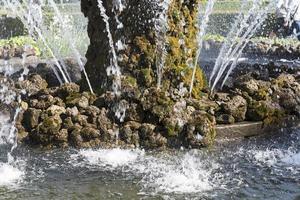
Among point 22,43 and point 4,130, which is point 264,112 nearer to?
point 4,130

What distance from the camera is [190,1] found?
22.0ft

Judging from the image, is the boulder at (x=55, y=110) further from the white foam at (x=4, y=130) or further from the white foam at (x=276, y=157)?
the white foam at (x=276, y=157)

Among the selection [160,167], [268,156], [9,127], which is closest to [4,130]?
[9,127]

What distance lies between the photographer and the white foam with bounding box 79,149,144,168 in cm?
545

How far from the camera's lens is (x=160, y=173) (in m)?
5.14

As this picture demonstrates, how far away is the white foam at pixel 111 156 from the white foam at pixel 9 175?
650 mm

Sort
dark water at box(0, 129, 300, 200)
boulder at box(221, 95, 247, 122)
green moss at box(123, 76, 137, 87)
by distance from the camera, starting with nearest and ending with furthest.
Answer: dark water at box(0, 129, 300, 200) → boulder at box(221, 95, 247, 122) → green moss at box(123, 76, 137, 87)

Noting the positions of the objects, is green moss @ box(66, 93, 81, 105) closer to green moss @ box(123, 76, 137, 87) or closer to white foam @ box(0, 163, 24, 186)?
green moss @ box(123, 76, 137, 87)

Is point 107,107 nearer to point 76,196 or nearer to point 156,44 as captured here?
point 156,44

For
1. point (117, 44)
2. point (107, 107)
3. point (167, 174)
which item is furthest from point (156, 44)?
point (167, 174)

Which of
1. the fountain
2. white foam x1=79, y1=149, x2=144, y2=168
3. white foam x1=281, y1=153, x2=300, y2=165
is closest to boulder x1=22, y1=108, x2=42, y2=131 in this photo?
the fountain

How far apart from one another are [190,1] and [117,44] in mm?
963

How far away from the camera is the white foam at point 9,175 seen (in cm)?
501

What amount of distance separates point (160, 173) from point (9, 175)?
127 centimetres
